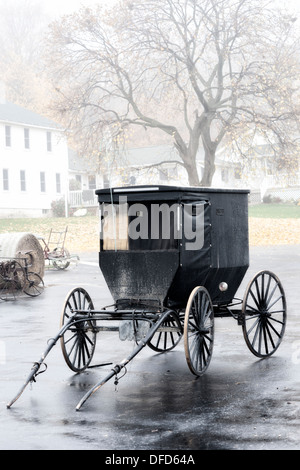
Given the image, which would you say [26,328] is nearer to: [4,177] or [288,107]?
[288,107]

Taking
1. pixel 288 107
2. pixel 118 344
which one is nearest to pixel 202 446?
pixel 118 344

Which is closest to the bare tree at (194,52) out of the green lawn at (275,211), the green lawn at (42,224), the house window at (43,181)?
the green lawn at (42,224)

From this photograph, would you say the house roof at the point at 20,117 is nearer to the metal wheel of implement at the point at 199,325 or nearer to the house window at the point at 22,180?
the house window at the point at 22,180

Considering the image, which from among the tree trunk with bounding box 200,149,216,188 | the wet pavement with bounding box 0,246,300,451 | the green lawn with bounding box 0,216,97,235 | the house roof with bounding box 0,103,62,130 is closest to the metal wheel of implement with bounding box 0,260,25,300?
the wet pavement with bounding box 0,246,300,451

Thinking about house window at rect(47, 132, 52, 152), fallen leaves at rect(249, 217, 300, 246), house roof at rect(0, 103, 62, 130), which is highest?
house roof at rect(0, 103, 62, 130)

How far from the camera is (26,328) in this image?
1316cm

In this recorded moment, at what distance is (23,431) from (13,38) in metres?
84.2

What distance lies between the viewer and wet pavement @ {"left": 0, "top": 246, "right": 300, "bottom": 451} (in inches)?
251

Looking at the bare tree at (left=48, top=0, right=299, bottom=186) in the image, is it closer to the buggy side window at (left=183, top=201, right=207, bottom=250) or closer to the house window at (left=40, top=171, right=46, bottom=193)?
the house window at (left=40, top=171, right=46, bottom=193)

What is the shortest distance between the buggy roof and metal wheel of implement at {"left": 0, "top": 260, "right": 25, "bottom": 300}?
9108 millimetres

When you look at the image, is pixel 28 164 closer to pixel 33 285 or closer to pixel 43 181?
pixel 43 181

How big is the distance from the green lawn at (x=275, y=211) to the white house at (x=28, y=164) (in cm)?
1323

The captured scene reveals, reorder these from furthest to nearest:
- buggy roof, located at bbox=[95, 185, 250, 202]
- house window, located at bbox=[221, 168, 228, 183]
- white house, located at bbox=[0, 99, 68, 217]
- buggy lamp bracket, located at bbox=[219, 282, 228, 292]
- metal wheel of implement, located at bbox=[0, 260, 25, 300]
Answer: house window, located at bbox=[221, 168, 228, 183] → white house, located at bbox=[0, 99, 68, 217] → metal wheel of implement, located at bbox=[0, 260, 25, 300] → buggy lamp bracket, located at bbox=[219, 282, 228, 292] → buggy roof, located at bbox=[95, 185, 250, 202]

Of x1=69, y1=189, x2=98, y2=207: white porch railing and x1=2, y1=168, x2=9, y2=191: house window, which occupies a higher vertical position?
x1=2, y1=168, x2=9, y2=191: house window
